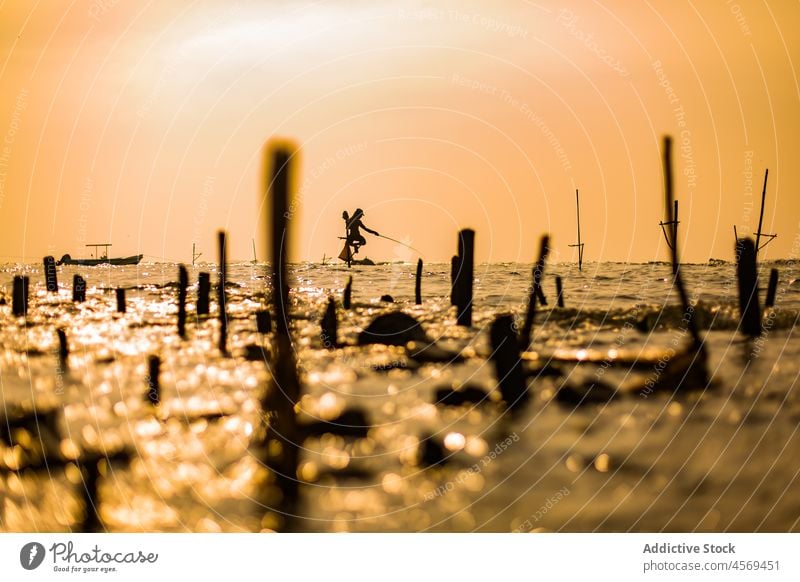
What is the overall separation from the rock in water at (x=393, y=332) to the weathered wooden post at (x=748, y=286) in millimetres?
8176

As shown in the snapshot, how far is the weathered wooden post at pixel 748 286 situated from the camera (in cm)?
2247

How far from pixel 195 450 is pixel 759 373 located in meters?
10.9

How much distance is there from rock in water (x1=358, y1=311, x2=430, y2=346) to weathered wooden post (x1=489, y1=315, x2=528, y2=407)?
665 cm

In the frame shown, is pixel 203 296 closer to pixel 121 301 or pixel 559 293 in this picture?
pixel 121 301

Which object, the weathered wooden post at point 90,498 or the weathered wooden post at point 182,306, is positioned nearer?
the weathered wooden post at point 90,498

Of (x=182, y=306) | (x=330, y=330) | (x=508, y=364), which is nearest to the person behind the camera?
(x=508, y=364)

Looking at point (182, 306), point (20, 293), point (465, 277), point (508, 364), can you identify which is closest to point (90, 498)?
point (508, 364)

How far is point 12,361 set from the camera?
20.4 metres

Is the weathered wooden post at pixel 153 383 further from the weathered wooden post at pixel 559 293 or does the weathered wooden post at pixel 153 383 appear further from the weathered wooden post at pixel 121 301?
the weathered wooden post at pixel 559 293

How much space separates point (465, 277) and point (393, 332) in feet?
9.34

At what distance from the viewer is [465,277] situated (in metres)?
24.8
